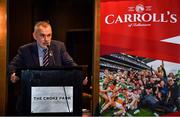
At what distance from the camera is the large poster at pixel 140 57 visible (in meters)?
3.27

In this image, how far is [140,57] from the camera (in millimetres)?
3324

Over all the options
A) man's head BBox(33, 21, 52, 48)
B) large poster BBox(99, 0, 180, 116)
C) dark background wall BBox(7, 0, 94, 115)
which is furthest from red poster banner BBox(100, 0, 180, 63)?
dark background wall BBox(7, 0, 94, 115)

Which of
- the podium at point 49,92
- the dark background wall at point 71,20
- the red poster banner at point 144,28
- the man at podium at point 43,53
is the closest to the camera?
the podium at point 49,92

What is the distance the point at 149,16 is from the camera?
3.29 meters

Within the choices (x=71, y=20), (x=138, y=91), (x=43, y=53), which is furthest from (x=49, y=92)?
(x=71, y=20)

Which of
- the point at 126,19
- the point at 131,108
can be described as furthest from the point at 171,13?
the point at 131,108

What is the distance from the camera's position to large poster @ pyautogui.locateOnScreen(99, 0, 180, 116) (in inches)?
129

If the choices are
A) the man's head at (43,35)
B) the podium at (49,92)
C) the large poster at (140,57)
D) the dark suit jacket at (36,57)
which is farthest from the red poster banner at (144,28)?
the podium at (49,92)

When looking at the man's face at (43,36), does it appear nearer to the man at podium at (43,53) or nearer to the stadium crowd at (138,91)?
the man at podium at (43,53)

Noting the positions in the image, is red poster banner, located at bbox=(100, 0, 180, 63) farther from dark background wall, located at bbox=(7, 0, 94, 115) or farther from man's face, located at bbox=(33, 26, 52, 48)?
dark background wall, located at bbox=(7, 0, 94, 115)

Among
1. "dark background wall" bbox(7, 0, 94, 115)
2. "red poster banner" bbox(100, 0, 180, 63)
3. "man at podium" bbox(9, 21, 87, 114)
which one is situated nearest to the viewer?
"man at podium" bbox(9, 21, 87, 114)

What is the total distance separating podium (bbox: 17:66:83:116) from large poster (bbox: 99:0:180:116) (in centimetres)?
174

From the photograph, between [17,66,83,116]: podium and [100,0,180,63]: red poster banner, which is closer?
[17,66,83,116]: podium

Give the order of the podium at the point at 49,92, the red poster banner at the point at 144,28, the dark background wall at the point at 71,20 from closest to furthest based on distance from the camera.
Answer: the podium at the point at 49,92
the red poster banner at the point at 144,28
the dark background wall at the point at 71,20
